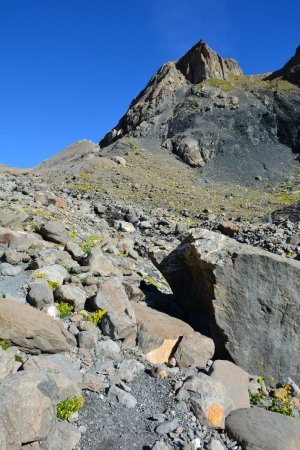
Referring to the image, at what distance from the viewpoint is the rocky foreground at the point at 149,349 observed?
573 cm

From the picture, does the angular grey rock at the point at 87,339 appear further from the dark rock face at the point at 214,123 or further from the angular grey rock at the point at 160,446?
the dark rock face at the point at 214,123

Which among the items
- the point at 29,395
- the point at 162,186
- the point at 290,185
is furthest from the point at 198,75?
the point at 29,395

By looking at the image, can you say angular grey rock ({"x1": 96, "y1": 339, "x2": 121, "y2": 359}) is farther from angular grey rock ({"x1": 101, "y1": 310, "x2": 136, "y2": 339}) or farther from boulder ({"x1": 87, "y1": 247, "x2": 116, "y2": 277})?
boulder ({"x1": 87, "y1": 247, "x2": 116, "y2": 277})

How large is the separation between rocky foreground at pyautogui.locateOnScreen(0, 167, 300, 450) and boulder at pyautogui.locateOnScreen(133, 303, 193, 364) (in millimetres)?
27

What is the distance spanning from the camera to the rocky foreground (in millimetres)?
5730

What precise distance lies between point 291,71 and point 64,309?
80.8 m

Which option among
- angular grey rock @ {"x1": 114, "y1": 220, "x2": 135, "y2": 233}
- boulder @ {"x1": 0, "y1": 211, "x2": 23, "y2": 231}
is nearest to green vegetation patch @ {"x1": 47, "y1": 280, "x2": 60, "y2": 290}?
boulder @ {"x1": 0, "y1": 211, "x2": 23, "y2": 231}

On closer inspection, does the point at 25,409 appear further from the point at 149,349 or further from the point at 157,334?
the point at 157,334

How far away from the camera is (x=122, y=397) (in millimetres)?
6543

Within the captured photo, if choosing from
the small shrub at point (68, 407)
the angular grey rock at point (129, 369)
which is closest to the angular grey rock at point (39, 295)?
the angular grey rock at point (129, 369)

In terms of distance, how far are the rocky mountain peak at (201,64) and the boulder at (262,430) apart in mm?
76953

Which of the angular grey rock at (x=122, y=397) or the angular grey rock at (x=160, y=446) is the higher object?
the angular grey rock at (x=122, y=397)

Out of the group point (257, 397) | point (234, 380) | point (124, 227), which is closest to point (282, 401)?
point (257, 397)

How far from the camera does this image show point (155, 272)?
15367mm
